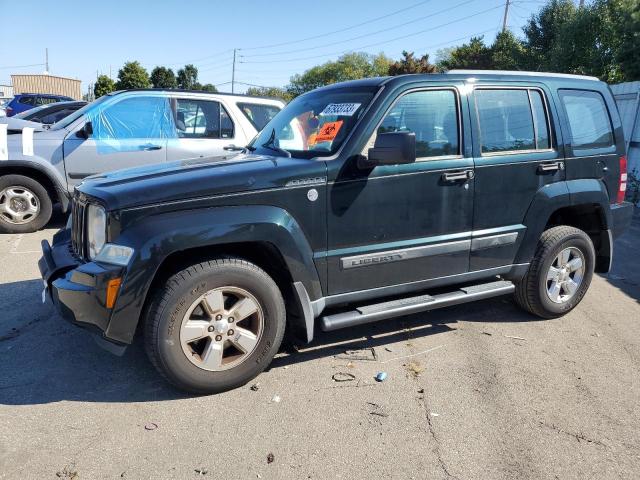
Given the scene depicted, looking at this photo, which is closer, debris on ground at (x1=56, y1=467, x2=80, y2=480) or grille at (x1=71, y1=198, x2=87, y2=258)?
debris on ground at (x1=56, y1=467, x2=80, y2=480)

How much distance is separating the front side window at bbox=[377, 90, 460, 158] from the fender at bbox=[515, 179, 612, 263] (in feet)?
3.00

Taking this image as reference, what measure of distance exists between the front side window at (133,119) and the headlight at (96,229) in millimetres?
4225

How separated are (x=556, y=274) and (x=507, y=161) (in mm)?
1191

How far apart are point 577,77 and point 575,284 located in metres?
1.85

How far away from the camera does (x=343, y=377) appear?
3459mm

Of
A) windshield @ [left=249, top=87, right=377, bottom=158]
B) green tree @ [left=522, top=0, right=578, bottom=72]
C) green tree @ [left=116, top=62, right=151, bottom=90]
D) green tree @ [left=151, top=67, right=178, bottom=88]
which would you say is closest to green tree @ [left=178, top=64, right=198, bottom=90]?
green tree @ [left=151, top=67, right=178, bottom=88]

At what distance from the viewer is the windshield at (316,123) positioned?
11.7 ft

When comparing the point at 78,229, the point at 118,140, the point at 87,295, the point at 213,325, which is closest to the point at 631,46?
the point at 118,140

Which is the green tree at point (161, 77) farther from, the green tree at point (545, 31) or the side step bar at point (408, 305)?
the side step bar at point (408, 305)

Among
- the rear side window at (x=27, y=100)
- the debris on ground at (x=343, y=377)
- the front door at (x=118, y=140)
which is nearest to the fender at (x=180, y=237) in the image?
the debris on ground at (x=343, y=377)

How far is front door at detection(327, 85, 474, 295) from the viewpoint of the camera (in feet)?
11.2

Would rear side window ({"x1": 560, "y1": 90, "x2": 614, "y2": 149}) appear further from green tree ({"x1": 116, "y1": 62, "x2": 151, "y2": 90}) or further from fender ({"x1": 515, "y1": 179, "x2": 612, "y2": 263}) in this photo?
green tree ({"x1": 116, "y1": 62, "x2": 151, "y2": 90})

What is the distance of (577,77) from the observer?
4566 millimetres

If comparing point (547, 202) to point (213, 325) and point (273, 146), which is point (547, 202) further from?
point (213, 325)
